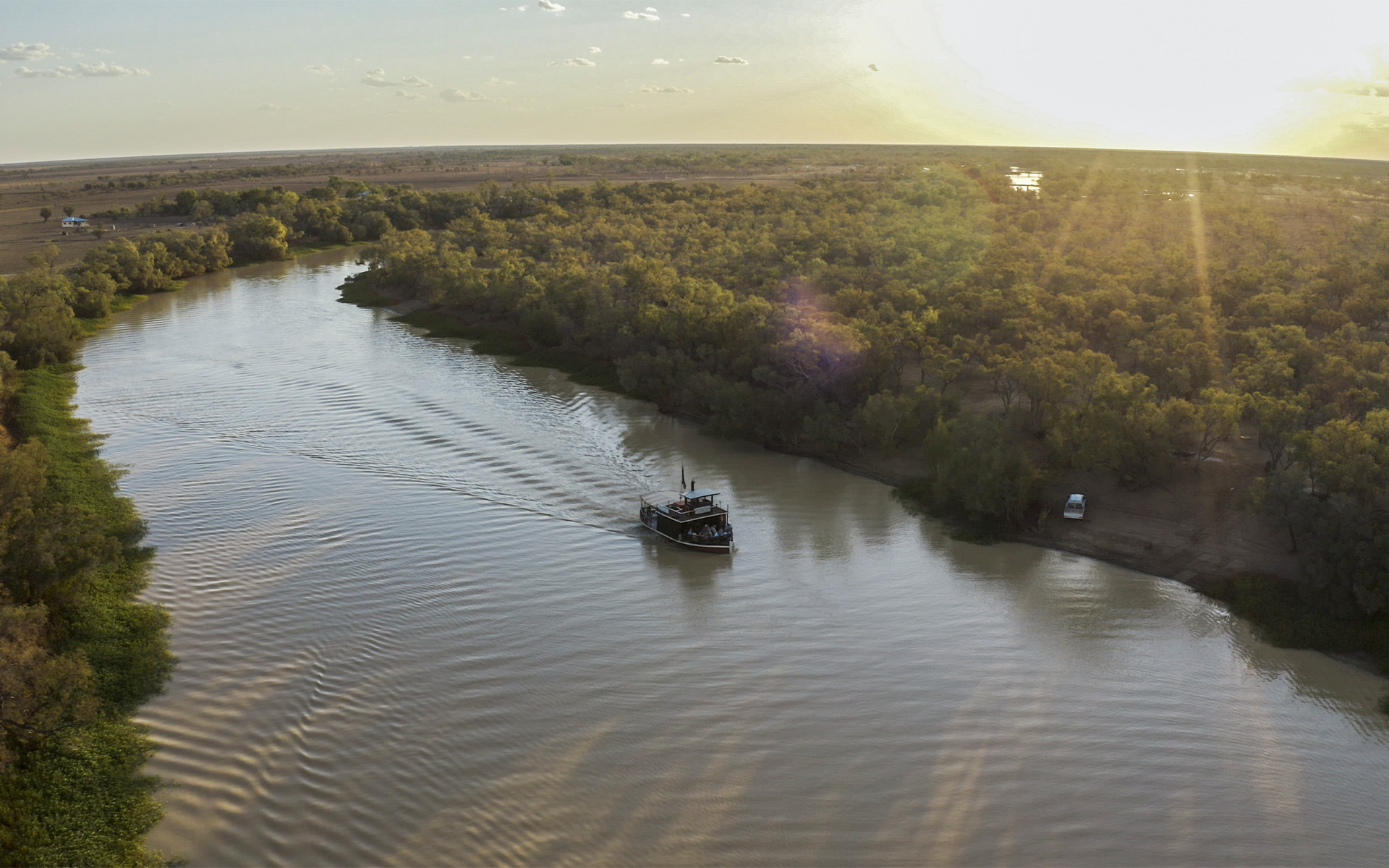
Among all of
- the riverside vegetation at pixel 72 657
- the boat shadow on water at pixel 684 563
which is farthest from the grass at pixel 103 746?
the boat shadow on water at pixel 684 563

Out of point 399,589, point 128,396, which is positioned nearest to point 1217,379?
point 399,589

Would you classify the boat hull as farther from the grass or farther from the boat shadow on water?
the grass

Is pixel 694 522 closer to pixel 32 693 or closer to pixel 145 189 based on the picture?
pixel 32 693

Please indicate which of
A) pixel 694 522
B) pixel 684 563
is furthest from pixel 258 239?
pixel 684 563

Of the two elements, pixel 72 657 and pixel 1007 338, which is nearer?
pixel 72 657

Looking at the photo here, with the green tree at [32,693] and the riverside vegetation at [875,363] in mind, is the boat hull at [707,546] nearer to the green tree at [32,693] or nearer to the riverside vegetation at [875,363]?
the riverside vegetation at [875,363]

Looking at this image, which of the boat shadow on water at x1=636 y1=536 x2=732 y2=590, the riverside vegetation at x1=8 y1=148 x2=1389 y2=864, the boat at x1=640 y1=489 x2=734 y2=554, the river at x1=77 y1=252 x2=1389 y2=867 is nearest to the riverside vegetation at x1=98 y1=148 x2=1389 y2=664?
the riverside vegetation at x1=8 y1=148 x2=1389 y2=864

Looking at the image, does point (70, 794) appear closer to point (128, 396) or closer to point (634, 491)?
point (634, 491)
